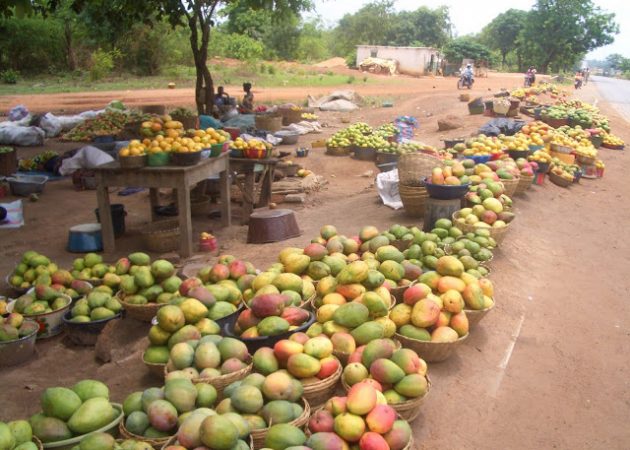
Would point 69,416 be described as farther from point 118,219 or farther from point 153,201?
point 153,201

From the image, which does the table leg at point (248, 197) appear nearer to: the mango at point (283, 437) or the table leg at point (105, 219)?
the table leg at point (105, 219)

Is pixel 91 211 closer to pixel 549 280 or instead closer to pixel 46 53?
pixel 549 280

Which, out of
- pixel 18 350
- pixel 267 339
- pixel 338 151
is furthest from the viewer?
pixel 338 151

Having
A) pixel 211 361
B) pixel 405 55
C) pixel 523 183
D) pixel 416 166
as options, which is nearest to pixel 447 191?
pixel 416 166

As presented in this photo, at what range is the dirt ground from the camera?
3522 millimetres

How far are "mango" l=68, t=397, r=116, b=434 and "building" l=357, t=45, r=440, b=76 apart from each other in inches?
1707

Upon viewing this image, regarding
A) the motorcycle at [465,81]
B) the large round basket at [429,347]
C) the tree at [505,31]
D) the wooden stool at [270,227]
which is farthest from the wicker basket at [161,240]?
the tree at [505,31]

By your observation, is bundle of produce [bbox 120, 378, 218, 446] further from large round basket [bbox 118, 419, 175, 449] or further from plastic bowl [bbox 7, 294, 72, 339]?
plastic bowl [bbox 7, 294, 72, 339]

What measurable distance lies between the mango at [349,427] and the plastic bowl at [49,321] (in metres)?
3.19

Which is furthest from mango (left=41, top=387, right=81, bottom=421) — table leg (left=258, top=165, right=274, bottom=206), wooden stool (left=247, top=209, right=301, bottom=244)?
table leg (left=258, top=165, right=274, bottom=206)

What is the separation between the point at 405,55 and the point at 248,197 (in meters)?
38.9

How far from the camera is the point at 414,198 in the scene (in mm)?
7238

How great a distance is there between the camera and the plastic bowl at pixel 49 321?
467 centimetres

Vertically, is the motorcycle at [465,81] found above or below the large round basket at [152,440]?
above
